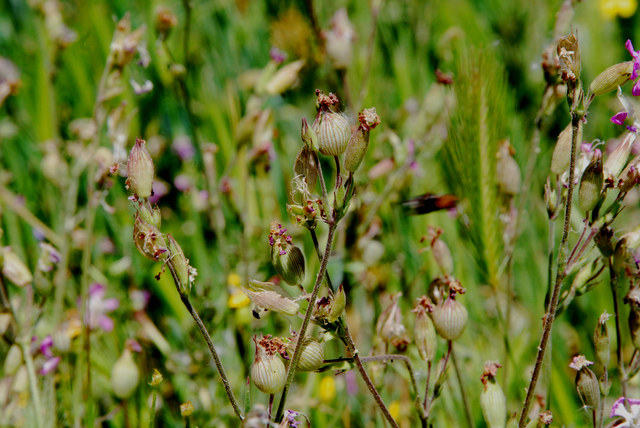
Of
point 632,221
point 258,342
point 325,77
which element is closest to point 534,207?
point 632,221

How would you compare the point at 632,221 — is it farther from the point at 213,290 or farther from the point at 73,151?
the point at 73,151

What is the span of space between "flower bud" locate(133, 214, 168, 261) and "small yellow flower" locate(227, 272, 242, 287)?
57 cm

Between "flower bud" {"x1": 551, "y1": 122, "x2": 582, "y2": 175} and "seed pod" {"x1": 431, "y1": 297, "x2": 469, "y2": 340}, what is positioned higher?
"flower bud" {"x1": 551, "y1": 122, "x2": 582, "y2": 175}

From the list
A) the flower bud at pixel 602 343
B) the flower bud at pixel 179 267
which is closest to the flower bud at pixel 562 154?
the flower bud at pixel 602 343

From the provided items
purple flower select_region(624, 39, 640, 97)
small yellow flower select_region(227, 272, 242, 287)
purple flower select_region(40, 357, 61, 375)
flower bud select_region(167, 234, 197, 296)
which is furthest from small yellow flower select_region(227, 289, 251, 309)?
purple flower select_region(624, 39, 640, 97)

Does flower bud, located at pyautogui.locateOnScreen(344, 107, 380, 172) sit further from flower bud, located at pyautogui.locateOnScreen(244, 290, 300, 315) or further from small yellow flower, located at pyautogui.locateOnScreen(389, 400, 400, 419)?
small yellow flower, located at pyautogui.locateOnScreen(389, 400, 400, 419)

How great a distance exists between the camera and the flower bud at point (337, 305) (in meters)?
0.57

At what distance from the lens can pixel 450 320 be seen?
2.31ft

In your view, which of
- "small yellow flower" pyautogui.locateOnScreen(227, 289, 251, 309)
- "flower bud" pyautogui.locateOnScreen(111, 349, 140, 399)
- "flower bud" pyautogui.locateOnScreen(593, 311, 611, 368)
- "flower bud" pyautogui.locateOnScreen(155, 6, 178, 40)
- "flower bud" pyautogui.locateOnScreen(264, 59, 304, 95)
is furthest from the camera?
"flower bud" pyautogui.locateOnScreen(264, 59, 304, 95)

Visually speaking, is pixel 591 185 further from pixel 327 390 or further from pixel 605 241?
pixel 327 390

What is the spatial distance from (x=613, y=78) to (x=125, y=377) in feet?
2.28

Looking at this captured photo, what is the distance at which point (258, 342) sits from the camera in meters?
0.62

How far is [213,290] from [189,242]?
0.16m

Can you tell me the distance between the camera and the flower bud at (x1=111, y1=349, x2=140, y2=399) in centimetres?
87
